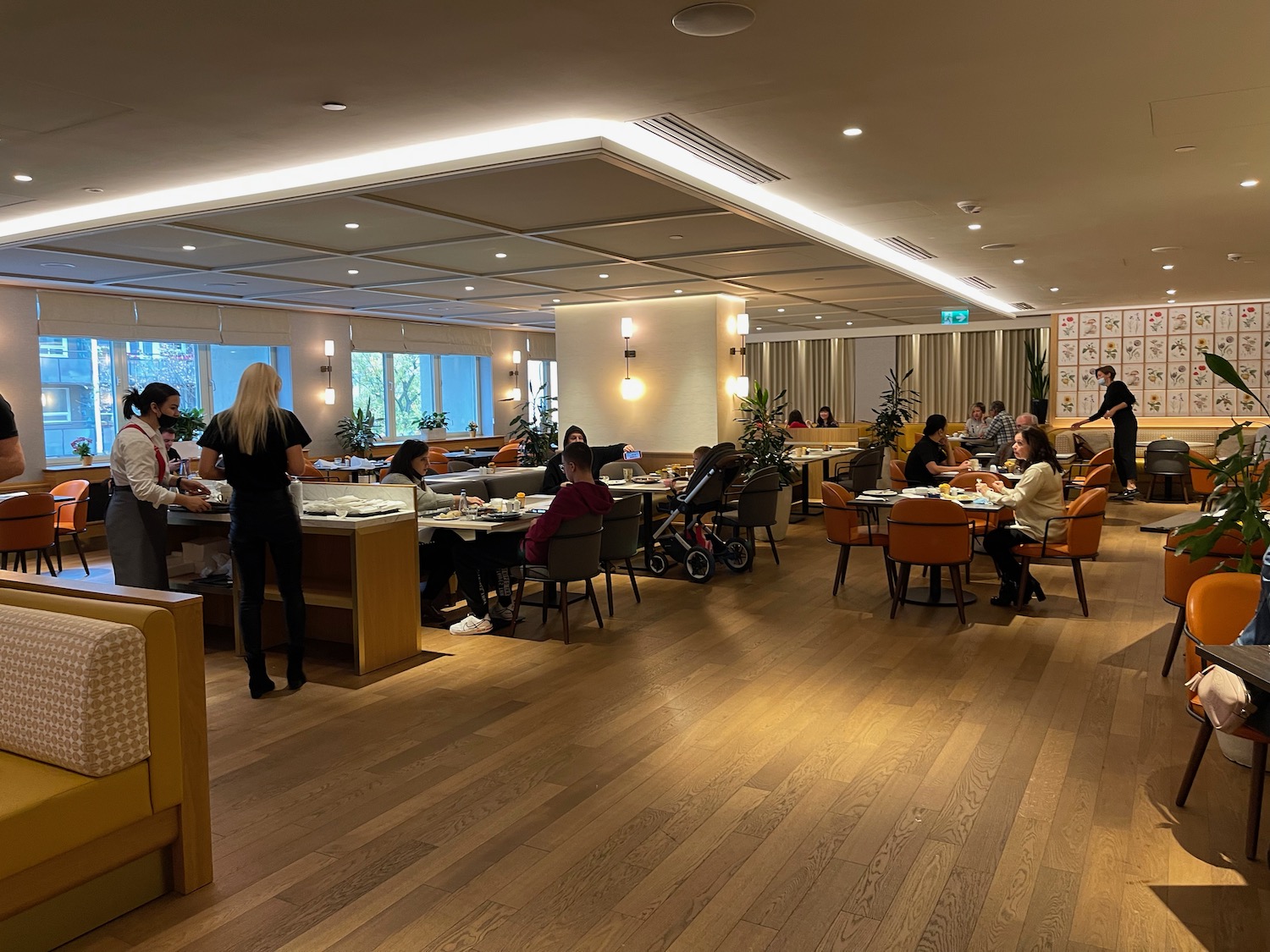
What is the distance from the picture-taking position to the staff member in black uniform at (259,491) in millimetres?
4625

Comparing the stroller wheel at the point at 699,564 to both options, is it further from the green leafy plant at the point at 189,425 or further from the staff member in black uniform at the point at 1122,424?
the staff member in black uniform at the point at 1122,424

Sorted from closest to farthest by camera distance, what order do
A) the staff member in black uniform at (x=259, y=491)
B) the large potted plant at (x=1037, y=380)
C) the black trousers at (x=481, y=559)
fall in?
the staff member in black uniform at (x=259, y=491) < the black trousers at (x=481, y=559) < the large potted plant at (x=1037, y=380)

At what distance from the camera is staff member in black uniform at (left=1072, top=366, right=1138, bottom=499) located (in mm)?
12141

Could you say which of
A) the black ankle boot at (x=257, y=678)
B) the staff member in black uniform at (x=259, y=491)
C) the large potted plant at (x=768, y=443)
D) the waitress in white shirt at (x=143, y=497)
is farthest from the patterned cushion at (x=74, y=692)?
the large potted plant at (x=768, y=443)

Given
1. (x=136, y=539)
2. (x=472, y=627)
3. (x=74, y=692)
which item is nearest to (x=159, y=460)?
(x=136, y=539)

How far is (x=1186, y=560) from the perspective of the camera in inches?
181

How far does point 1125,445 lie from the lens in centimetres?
1249

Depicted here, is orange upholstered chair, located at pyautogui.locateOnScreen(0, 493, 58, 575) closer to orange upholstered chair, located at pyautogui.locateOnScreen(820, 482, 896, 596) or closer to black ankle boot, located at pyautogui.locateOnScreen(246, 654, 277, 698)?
black ankle boot, located at pyautogui.locateOnScreen(246, 654, 277, 698)

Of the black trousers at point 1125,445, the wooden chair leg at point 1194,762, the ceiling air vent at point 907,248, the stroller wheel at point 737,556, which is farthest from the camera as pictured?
the black trousers at point 1125,445

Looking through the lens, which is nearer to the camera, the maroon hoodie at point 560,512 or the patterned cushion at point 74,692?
the patterned cushion at point 74,692

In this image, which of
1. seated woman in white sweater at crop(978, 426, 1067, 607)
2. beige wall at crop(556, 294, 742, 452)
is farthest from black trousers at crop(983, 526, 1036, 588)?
beige wall at crop(556, 294, 742, 452)

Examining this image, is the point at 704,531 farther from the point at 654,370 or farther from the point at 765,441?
the point at 654,370

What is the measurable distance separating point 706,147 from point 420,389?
11.3 meters

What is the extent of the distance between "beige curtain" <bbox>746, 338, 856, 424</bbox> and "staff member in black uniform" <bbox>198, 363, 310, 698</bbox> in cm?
1528
